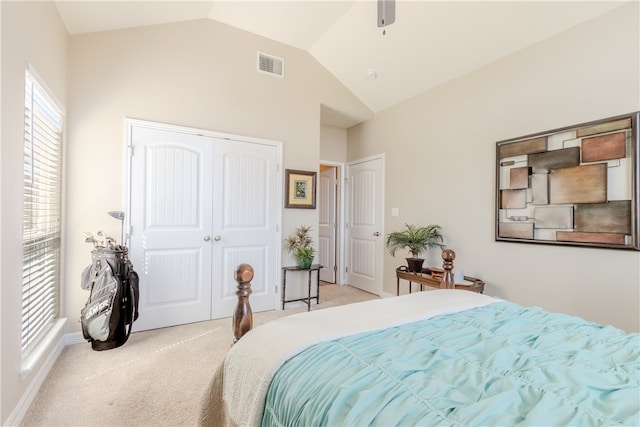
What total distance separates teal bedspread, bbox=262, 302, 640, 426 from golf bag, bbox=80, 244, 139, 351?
7.08ft

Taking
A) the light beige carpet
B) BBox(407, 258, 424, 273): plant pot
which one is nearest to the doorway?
BBox(407, 258, 424, 273): plant pot

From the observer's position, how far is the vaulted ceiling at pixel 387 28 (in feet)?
8.23

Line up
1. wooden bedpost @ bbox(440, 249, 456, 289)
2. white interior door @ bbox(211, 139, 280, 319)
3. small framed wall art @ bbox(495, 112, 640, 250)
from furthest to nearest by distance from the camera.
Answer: white interior door @ bbox(211, 139, 280, 319) → small framed wall art @ bbox(495, 112, 640, 250) → wooden bedpost @ bbox(440, 249, 456, 289)

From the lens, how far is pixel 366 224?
466cm

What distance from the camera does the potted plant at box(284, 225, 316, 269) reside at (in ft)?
12.3

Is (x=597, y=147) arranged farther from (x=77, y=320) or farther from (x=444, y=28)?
(x=77, y=320)

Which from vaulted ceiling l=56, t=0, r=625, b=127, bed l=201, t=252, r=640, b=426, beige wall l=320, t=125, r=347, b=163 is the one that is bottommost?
bed l=201, t=252, r=640, b=426

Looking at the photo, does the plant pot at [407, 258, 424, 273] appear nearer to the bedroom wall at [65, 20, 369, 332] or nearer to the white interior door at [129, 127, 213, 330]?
the bedroom wall at [65, 20, 369, 332]

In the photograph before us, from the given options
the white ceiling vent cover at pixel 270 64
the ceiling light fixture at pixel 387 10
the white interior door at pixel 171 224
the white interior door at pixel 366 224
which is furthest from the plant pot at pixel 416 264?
the white ceiling vent cover at pixel 270 64

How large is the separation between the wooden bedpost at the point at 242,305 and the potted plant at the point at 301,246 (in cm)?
231

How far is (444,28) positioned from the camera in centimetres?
292

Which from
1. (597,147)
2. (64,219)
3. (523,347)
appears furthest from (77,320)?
(597,147)

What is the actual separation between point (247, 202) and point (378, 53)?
2318 millimetres

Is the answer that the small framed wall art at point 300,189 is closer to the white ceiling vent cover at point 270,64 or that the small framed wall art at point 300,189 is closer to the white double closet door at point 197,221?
the white double closet door at point 197,221
